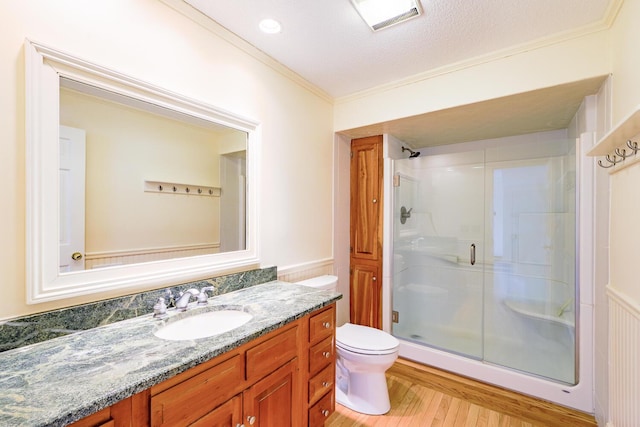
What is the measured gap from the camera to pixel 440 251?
108 inches

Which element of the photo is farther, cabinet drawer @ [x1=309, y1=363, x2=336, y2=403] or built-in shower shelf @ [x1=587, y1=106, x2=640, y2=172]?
cabinet drawer @ [x1=309, y1=363, x2=336, y2=403]

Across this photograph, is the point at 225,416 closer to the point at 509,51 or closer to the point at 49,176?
the point at 49,176

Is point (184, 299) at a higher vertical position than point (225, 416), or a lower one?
higher

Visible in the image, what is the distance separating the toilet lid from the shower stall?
736 millimetres

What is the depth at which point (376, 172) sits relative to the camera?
8.96 ft

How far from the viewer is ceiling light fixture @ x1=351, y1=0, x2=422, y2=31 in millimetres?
1423

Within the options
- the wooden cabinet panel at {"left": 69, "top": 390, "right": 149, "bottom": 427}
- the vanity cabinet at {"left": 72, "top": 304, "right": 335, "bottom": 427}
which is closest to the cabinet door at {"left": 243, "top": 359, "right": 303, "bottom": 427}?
the vanity cabinet at {"left": 72, "top": 304, "right": 335, "bottom": 427}

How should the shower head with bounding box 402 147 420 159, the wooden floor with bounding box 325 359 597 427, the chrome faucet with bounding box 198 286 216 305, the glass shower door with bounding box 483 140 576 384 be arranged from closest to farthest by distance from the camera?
the chrome faucet with bounding box 198 286 216 305
the wooden floor with bounding box 325 359 597 427
the glass shower door with bounding box 483 140 576 384
the shower head with bounding box 402 147 420 159

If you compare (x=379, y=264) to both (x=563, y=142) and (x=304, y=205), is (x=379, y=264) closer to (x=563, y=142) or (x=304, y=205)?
(x=304, y=205)

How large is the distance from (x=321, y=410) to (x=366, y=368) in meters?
0.44

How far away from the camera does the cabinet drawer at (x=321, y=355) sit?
1458 mm

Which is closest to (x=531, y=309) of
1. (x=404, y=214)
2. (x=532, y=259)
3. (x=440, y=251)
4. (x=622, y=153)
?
(x=532, y=259)

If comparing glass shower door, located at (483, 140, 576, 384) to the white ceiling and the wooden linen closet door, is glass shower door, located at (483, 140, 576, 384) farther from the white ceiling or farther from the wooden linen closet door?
the wooden linen closet door

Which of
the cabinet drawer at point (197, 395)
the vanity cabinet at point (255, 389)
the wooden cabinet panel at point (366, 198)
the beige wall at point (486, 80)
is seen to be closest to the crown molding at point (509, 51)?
the beige wall at point (486, 80)
